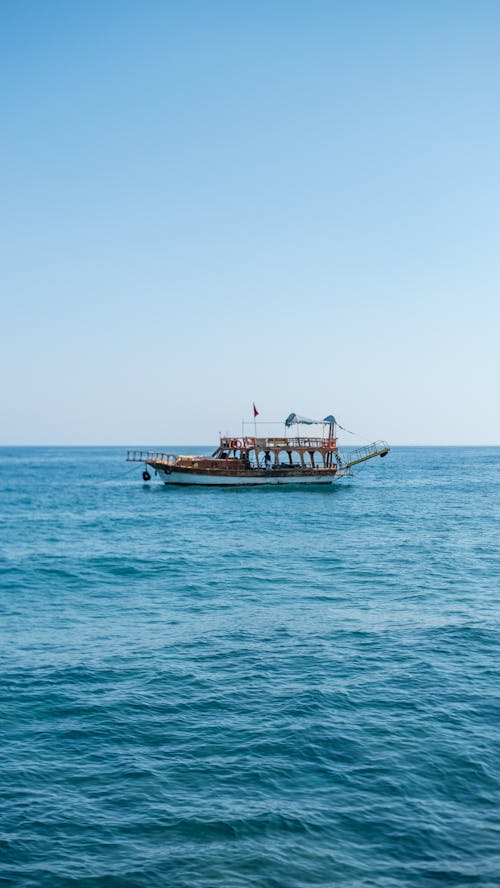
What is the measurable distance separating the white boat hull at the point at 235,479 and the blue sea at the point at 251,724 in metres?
35.0

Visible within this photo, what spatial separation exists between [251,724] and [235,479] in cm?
5055

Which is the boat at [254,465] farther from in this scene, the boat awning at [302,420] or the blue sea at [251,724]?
the blue sea at [251,724]

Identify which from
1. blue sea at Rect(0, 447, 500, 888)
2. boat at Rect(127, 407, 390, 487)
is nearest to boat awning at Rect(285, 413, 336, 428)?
boat at Rect(127, 407, 390, 487)

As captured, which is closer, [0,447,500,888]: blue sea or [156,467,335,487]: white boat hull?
[0,447,500,888]: blue sea

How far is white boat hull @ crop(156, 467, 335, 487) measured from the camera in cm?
6244

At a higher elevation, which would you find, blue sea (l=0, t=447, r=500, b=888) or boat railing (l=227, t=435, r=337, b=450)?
boat railing (l=227, t=435, r=337, b=450)

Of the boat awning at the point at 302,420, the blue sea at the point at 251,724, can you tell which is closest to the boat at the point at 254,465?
the boat awning at the point at 302,420

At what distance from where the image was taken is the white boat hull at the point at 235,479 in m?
62.4

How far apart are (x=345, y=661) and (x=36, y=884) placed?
8701mm

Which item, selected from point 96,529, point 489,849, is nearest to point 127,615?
point 489,849

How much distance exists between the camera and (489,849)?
8.20 metres

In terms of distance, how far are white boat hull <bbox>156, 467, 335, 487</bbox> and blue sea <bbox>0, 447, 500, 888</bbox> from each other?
35037 mm

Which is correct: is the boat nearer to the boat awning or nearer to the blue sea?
the boat awning

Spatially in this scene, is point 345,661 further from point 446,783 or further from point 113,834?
point 113,834
